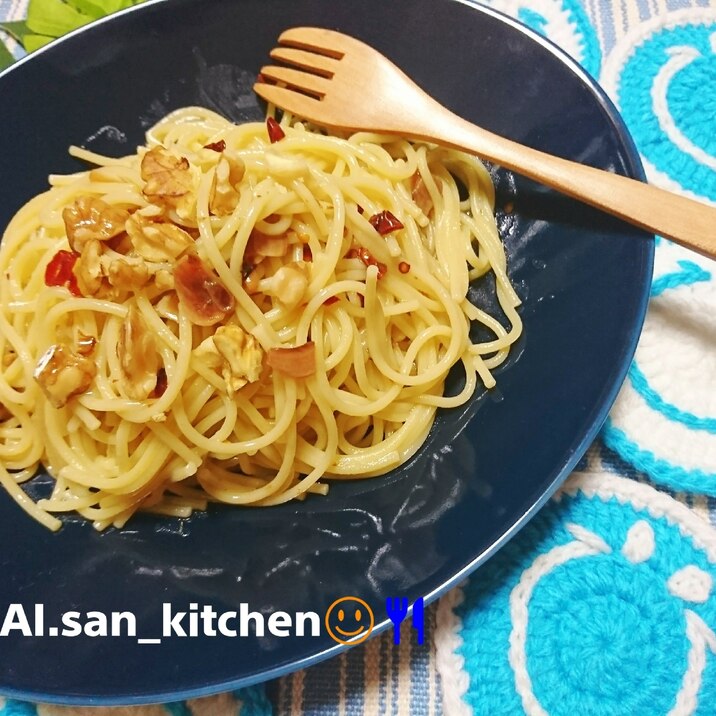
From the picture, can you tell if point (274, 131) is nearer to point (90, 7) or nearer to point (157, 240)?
point (157, 240)

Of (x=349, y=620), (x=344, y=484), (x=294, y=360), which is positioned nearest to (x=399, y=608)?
(x=349, y=620)

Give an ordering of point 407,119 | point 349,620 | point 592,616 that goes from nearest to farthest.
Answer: point 349,620
point 592,616
point 407,119

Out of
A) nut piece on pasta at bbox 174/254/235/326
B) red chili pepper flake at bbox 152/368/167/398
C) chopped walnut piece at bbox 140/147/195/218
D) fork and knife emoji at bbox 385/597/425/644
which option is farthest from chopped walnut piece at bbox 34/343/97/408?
fork and knife emoji at bbox 385/597/425/644

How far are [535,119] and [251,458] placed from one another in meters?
0.99

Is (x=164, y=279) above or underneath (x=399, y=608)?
above

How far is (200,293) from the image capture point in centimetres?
142

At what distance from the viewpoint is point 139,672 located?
4.07 feet

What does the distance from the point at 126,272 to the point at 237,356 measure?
11.3 inches

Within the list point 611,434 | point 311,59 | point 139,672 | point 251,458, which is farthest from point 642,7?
point 139,672

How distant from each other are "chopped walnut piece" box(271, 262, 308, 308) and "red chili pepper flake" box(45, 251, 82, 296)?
0.46 metres

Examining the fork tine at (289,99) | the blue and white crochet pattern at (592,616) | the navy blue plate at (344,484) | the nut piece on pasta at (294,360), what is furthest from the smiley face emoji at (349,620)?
the fork tine at (289,99)

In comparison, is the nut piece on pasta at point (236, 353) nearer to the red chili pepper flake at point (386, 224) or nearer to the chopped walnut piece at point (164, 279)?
the chopped walnut piece at point (164, 279)

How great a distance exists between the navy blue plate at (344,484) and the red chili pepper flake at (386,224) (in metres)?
0.26

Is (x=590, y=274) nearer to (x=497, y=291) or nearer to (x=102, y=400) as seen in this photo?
(x=497, y=291)
